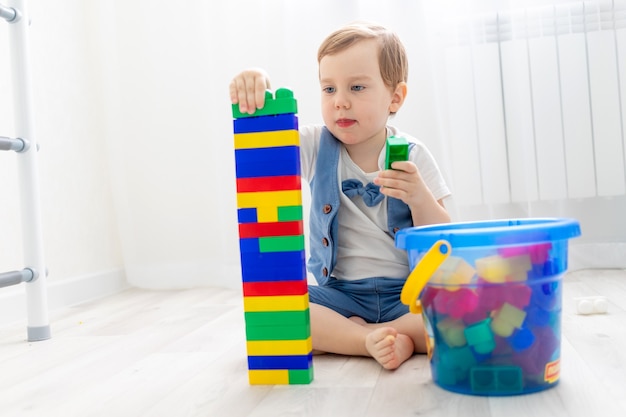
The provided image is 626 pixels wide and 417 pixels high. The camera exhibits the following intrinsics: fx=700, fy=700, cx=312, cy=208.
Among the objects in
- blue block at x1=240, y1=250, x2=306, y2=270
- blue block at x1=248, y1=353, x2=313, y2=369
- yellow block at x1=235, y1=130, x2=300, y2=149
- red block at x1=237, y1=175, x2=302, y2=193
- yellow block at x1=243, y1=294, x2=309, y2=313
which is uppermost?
yellow block at x1=235, y1=130, x2=300, y2=149

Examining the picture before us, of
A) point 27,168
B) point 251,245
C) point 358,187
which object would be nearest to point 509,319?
point 251,245

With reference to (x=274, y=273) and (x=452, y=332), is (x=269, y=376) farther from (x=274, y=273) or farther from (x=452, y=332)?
(x=452, y=332)

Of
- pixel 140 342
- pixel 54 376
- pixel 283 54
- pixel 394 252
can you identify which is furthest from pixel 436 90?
pixel 54 376

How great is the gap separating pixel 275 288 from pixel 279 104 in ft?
0.72

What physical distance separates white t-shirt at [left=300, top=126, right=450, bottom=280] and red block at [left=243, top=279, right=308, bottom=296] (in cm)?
29

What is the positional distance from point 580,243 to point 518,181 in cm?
21

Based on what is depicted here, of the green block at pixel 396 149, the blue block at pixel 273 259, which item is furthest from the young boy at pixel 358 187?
the blue block at pixel 273 259

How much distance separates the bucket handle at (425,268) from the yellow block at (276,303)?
13 cm

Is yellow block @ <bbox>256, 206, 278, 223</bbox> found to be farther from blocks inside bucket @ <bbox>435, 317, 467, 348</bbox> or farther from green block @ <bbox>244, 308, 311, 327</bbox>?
blocks inside bucket @ <bbox>435, 317, 467, 348</bbox>

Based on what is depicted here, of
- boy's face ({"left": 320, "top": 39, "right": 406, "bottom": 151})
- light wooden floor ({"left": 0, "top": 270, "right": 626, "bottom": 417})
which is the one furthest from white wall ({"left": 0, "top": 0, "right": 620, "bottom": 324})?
boy's face ({"left": 320, "top": 39, "right": 406, "bottom": 151})

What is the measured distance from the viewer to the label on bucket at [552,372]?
76 cm

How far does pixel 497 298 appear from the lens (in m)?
0.74

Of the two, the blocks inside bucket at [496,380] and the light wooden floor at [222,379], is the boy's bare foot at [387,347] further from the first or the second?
the blocks inside bucket at [496,380]

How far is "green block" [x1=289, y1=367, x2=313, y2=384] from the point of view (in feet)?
2.74
